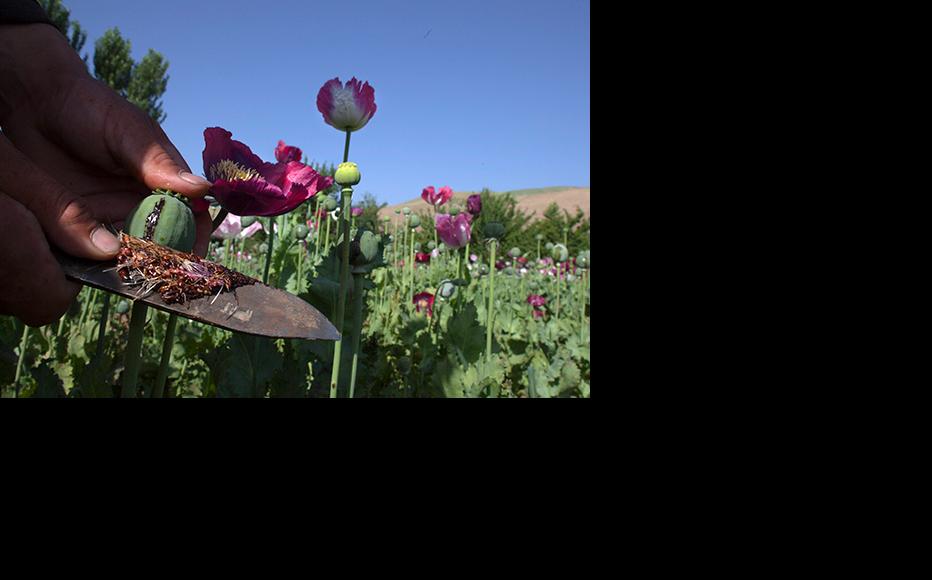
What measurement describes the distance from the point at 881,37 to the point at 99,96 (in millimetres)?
918

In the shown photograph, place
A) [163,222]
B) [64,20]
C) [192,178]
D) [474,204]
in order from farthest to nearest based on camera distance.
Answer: [64,20] → [474,204] → [192,178] → [163,222]

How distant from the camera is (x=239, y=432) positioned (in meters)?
0.53

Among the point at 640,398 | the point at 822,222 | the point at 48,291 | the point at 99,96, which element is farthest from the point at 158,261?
the point at 822,222

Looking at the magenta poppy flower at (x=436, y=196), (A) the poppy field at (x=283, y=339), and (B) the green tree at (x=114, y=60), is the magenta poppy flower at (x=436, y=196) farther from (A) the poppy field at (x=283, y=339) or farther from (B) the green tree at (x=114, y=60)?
(B) the green tree at (x=114, y=60)

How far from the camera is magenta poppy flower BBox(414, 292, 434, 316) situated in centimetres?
194

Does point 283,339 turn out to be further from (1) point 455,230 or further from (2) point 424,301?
(2) point 424,301

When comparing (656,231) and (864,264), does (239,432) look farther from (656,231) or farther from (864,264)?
(864,264)

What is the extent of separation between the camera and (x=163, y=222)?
0.57 metres

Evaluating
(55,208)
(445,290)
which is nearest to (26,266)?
(55,208)

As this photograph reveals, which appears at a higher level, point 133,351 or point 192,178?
point 192,178

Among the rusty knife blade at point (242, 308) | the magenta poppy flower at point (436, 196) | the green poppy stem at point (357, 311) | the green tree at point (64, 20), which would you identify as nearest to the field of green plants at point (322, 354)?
the green poppy stem at point (357, 311)

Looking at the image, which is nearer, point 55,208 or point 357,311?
point 55,208

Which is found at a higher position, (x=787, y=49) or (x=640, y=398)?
(x=787, y=49)

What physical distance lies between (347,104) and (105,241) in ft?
1.53
